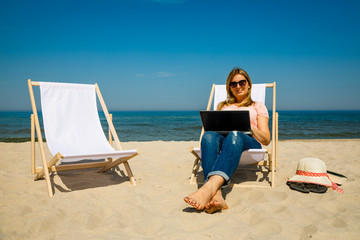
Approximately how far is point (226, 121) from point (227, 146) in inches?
12.8

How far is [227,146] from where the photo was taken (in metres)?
2.10

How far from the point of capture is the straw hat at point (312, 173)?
2338 mm

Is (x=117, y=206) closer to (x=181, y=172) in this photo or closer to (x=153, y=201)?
(x=153, y=201)

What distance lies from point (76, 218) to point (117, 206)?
352 mm

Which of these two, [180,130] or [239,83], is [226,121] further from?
[180,130]

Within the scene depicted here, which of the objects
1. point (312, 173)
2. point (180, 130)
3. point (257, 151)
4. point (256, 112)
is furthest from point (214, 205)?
point (180, 130)

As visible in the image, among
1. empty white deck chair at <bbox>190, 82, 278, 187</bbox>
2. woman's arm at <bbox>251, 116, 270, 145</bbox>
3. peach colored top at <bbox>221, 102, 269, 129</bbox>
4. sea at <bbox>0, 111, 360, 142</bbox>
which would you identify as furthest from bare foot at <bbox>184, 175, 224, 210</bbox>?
sea at <bbox>0, 111, 360, 142</bbox>

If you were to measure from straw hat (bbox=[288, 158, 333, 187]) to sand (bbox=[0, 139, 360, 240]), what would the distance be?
0.37ft

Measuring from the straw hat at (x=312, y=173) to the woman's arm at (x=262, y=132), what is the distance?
408mm

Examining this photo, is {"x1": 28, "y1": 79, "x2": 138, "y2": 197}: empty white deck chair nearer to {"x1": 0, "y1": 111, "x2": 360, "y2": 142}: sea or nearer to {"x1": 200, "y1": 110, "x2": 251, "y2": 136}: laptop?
{"x1": 200, "y1": 110, "x2": 251, "y2": 136}: laptop

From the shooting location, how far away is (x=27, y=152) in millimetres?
4406

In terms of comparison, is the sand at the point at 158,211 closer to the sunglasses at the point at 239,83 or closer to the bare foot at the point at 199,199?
the bare foot at the point at 199,199

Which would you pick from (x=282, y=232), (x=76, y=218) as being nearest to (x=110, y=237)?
(x=76, y=218)

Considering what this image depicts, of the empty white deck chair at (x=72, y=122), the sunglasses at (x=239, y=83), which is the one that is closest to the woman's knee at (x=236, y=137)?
the sunglasses at (x=239, y=83)
